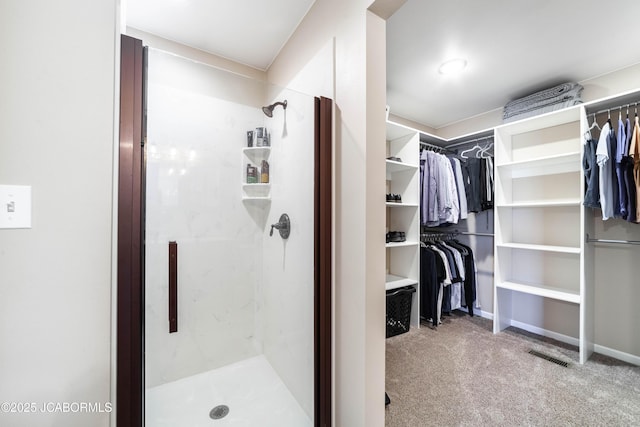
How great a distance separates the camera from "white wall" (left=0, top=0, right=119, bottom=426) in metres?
0.74

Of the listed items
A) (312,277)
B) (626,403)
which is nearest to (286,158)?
(312,277)

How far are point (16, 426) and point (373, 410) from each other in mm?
→ 1253

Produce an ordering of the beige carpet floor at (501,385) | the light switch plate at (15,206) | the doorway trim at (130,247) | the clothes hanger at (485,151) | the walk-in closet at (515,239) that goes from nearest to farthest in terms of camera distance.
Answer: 1. the light switch plate at (15,206)
2. the doorway trim at (130,247)
3. the beige carpet floor at (501,385)
4. the walk-in closet at (515,239)
5. the clothes hanger at (485,151)

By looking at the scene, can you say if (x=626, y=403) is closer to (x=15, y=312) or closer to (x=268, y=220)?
(x=268, y=220)

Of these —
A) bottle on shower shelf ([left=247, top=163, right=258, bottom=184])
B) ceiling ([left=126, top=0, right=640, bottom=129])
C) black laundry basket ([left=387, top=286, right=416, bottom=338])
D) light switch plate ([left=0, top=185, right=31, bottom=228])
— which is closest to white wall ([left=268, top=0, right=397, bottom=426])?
ceiling ([left=126, top=0, right=640, bottom=129])

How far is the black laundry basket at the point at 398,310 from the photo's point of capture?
254 cm

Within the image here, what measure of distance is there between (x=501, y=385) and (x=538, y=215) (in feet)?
5.97

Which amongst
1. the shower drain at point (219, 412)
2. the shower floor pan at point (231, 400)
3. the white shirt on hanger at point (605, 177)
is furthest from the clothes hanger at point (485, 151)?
Result: the shower drain at point (219, 412)

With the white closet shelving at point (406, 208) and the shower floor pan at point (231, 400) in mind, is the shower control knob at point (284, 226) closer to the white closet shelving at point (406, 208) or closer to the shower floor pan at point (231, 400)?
the shower floor pan at point (231, 400)

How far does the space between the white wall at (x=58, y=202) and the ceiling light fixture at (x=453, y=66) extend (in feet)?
7.34

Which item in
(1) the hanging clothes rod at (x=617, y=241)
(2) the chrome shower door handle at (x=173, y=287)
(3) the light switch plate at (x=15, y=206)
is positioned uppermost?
(3) the light switch plate at (x=15, y=206)

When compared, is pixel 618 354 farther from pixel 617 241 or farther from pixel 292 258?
pixel 292 258

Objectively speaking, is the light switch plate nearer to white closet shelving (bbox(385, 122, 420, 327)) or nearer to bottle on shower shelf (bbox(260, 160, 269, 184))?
bottle on shower shelf (bbox(260, 160, 269, 184))

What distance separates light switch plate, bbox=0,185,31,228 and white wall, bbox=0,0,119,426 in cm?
2
